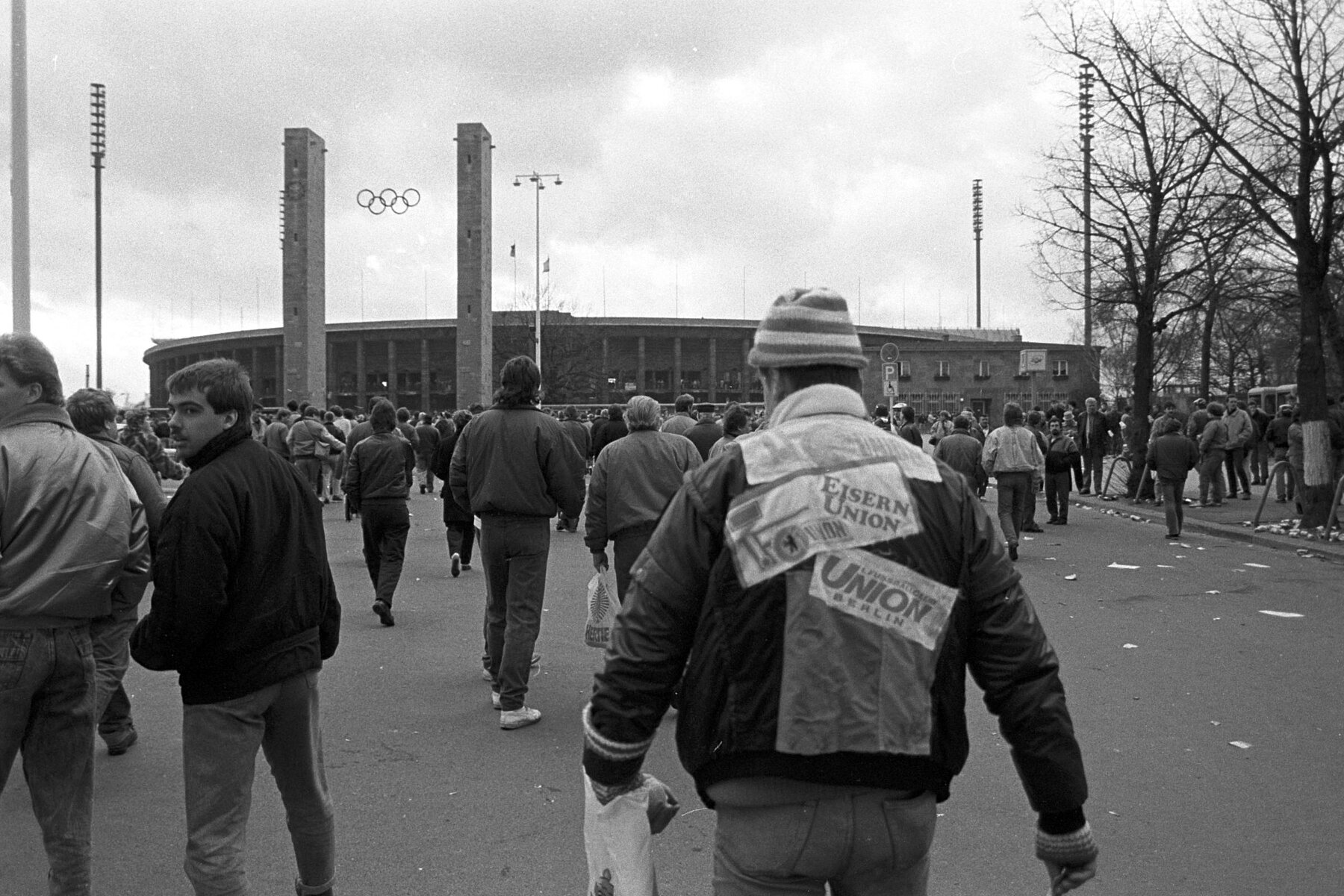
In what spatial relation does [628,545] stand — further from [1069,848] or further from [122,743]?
[1069,848]

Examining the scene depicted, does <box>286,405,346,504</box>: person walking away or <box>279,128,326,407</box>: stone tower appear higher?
<box>279,128,326,407</box>: stone tower

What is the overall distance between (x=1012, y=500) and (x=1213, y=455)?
822 cm

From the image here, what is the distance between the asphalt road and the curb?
5.08m

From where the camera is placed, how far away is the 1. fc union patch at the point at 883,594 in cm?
220

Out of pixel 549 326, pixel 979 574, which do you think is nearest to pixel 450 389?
pixel 549 326

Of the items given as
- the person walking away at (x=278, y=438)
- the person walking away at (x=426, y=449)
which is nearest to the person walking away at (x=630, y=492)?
the person walking away at (x=278, y=438)

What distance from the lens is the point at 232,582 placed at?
3.41m

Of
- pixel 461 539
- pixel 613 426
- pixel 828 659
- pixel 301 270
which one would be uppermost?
pixel 301 270

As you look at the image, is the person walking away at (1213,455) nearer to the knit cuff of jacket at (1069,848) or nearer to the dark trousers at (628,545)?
the dark trousers at (628,545)

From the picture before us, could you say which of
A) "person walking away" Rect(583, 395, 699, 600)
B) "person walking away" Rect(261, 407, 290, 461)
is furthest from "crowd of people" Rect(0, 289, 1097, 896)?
"person walking away" Rect(261, 407, 290, 461)

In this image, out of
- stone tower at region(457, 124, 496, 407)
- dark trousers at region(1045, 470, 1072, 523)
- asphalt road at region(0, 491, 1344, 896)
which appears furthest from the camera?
stone tower at region(457, 124, 496, 407)

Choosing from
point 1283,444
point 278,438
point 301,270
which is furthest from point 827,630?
point 301,270

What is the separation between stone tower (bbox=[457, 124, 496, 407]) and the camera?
188ft

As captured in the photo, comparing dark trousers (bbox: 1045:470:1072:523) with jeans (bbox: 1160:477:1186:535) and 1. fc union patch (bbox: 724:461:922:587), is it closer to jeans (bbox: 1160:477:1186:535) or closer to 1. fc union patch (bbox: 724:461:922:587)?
jeans (bbox: 1160:477:1186:535)
